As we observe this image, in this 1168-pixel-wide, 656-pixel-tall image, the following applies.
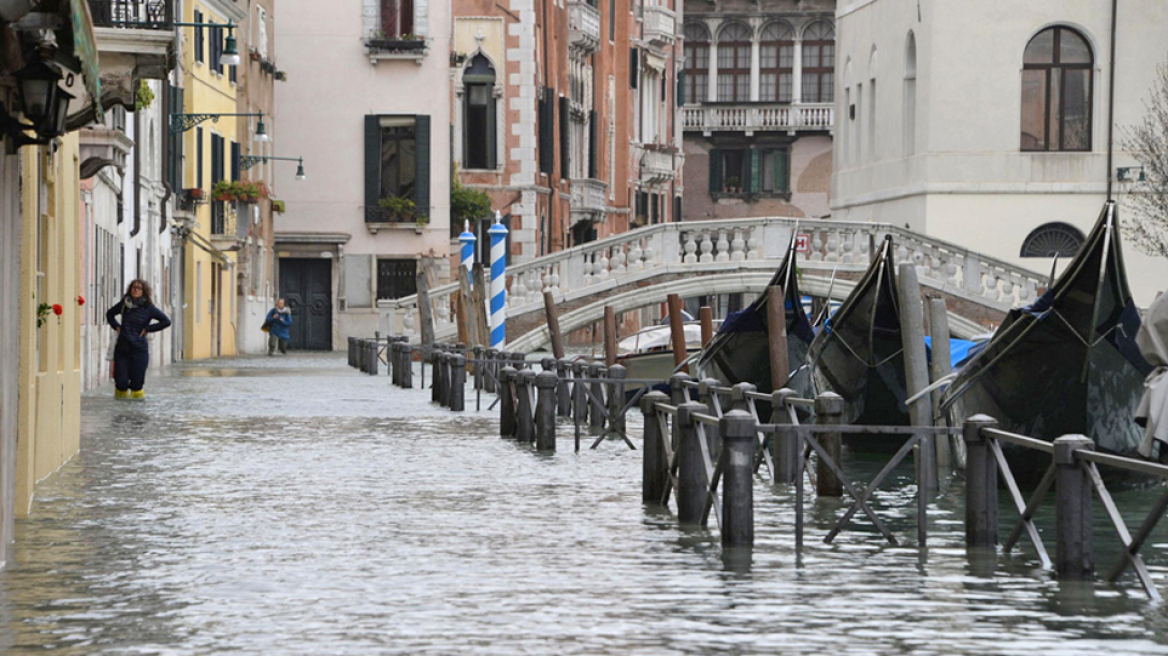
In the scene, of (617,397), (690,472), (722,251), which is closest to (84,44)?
(690,472)

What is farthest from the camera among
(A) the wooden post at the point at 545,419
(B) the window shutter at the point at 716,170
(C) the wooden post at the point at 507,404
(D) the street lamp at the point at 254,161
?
(B) the window shutter at the point at 716,170

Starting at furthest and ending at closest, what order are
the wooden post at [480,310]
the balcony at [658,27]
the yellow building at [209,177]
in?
1. the balcony at [658,27]
2. the yellow building at [209,177]
3. the wooden post at [480,310]

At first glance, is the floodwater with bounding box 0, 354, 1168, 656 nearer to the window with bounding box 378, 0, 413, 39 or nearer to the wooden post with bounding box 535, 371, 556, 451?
the wooden post with bounding box 535, 371, 556, 451

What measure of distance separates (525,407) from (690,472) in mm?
7138

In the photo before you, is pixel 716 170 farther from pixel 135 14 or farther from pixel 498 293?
pixel 135 14

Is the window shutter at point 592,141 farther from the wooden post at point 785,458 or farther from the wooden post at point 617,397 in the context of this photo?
the wooden post at point 785,458

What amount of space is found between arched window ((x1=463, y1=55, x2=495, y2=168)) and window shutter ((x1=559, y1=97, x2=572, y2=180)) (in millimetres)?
4338

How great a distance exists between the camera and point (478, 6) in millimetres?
51312

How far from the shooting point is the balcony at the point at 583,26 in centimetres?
5838

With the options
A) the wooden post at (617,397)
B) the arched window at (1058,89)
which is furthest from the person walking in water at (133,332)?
the arched window at (1058,89)

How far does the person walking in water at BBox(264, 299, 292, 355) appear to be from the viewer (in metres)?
45.0

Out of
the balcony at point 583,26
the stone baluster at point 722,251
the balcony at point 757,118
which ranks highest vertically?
the balcony at point 583,26

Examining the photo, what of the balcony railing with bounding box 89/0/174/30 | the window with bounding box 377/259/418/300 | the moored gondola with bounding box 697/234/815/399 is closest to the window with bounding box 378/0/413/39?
the window with bounding box 377/259/418/300

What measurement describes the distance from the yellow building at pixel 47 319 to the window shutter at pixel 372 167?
30864mm
